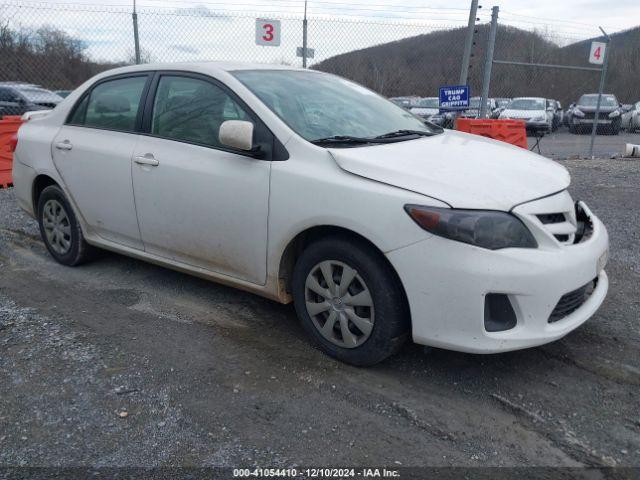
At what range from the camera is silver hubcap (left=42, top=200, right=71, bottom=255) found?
4.76 metres

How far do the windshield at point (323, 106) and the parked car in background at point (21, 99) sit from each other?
11.1 m

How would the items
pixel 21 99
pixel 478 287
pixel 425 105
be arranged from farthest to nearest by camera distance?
pixel 425 105, pixel 21 99, pixel 478 287

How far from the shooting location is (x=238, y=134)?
3221 mm

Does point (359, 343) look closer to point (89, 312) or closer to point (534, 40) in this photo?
point (89, 312)

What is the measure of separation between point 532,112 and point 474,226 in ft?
64.3

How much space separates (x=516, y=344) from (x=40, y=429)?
2284 mm

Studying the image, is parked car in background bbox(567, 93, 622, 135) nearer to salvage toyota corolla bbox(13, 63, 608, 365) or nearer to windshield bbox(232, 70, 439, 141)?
windshield bbox(232, 70, 439, 141)

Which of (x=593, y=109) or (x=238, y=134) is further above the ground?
(x=238, y=134)

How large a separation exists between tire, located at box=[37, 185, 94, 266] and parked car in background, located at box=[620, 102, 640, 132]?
22.6 meters

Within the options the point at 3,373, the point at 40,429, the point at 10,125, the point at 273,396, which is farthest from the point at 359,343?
the point at 10,125

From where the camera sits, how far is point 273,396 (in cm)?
293

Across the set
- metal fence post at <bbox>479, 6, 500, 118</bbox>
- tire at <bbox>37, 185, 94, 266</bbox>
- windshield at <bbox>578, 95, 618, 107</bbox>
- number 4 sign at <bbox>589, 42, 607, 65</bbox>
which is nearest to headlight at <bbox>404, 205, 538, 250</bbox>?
tire at <bbox>37, 185, 94, 266</bbox>

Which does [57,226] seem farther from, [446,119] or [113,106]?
[446,119]

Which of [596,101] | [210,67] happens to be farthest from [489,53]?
[596,101]
